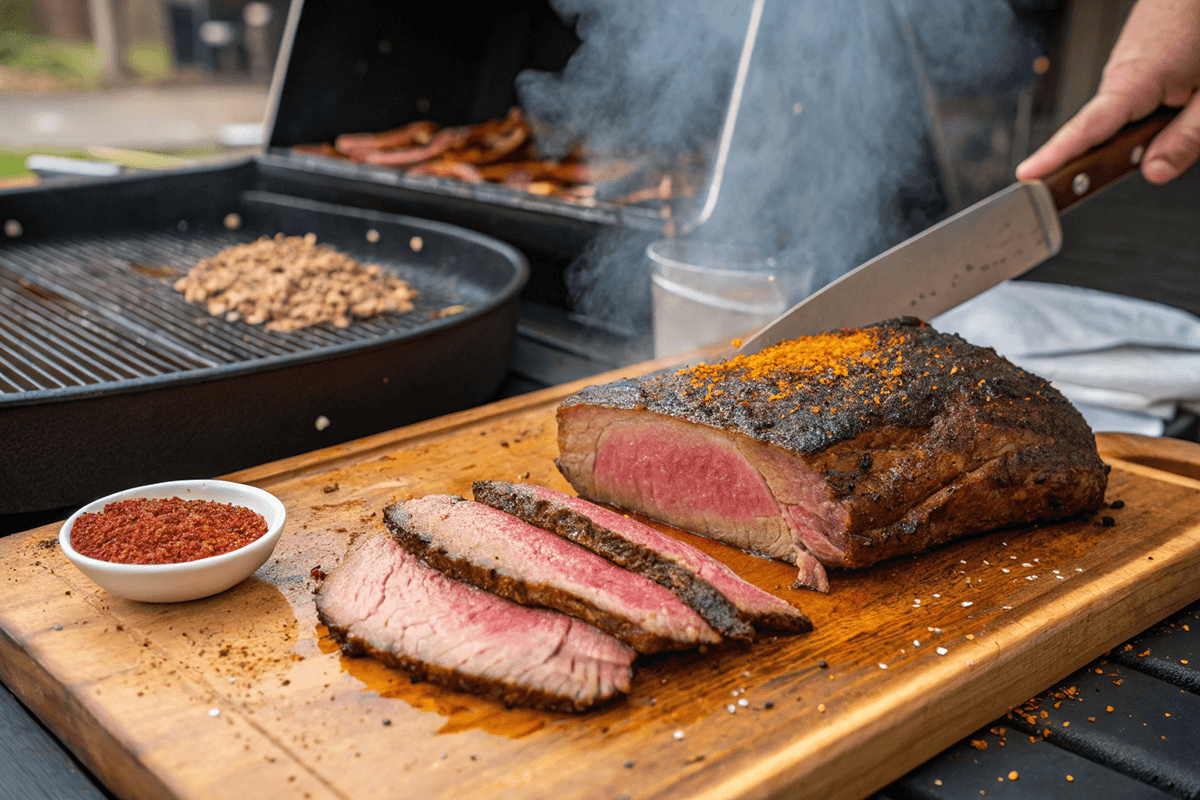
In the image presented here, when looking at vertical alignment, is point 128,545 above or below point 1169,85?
below

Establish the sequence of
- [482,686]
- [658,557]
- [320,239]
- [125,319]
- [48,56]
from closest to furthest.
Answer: [482,686] < [658,557] < [125,319] < [320,239] < [48,56]

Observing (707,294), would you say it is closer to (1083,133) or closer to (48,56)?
(1083,133)

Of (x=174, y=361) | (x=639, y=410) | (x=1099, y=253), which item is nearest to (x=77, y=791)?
(x=639, y=410)

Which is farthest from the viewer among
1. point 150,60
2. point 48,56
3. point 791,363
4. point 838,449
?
point 150,60

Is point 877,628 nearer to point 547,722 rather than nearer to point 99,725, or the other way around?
point 547,722

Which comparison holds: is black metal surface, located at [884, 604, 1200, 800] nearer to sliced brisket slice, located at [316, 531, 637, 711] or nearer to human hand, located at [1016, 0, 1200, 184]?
sliced brisket slice, located at [316, 531, 637, 711]

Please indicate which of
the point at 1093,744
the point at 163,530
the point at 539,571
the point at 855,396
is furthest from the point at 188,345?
the point at 1093,744

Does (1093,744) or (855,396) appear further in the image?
(855,396)
